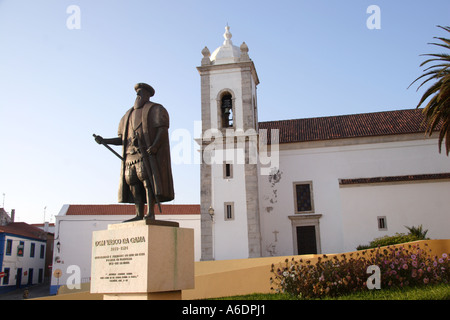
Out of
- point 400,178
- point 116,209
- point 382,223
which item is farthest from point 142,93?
point 116,209

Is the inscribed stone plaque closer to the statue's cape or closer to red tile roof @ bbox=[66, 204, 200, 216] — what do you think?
the statue's cape

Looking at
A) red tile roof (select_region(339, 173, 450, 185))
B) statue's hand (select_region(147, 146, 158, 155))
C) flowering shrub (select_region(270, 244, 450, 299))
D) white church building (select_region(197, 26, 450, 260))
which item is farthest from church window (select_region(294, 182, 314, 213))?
statue's hand (select_region(147, 146, 158, 155))

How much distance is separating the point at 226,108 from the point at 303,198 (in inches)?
210

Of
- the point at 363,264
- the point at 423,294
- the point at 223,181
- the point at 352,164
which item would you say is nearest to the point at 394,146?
the point at 352,164

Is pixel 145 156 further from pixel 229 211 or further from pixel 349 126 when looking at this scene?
pixel 349 126

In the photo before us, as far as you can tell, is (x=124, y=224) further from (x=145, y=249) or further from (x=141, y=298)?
(x=141, y=298)

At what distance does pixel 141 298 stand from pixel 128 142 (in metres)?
2.33

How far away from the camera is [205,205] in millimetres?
19031

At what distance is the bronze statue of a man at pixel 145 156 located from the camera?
6477 millimetres

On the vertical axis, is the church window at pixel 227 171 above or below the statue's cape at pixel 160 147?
above

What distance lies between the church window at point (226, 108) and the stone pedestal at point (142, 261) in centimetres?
1425

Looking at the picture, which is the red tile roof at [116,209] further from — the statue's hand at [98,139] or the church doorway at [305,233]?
the statue's hand at [98,139]

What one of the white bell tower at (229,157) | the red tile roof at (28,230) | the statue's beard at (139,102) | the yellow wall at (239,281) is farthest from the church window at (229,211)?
the red tile roof at (28,230)

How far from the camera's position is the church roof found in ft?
67.8
